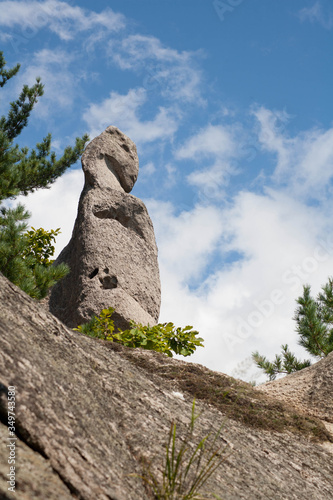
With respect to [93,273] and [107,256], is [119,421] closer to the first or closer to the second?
[93,273]

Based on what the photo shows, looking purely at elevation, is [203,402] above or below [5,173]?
below

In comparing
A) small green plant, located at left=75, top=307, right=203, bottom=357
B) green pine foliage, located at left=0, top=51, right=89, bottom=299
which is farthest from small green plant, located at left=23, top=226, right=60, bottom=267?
small green plant, located at left=75, top=307, right=203, bottom=357

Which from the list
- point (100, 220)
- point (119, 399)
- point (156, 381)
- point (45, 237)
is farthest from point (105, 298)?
point (119, 399)

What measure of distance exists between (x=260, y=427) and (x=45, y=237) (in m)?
6.41

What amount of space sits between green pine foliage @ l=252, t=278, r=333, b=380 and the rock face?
125 inches

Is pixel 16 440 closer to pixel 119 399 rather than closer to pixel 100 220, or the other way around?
pixel 119 399

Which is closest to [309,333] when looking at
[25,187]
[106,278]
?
[106,278]

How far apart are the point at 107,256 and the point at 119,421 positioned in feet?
17.9

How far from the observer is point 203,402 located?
4.21 m

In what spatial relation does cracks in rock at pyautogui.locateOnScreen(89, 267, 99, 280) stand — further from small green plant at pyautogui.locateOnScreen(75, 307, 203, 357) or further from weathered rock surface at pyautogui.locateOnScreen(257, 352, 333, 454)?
weathered rock surface at pyautogui.locateOnScreen(257, 352, 333, 454)

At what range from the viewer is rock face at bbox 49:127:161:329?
25.7 feet

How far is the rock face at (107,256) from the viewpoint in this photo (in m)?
7.84

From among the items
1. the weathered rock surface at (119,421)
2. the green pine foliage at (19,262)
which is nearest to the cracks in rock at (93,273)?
the green pine foliage at (19,262)

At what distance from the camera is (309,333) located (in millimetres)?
9875
